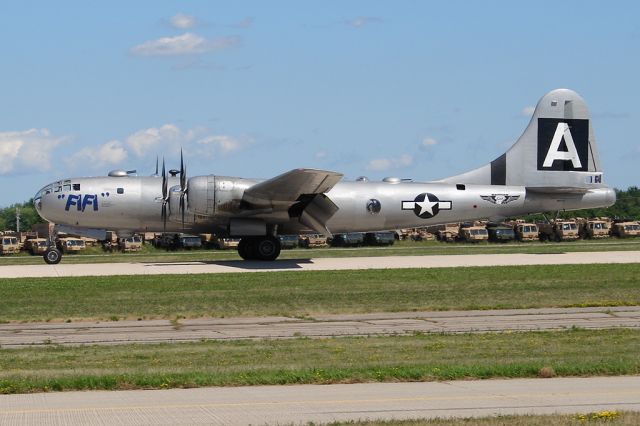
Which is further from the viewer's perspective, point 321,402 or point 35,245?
point 35,245

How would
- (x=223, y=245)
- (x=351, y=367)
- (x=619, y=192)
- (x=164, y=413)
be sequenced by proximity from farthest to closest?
(x=619, y=192)
(x=223, y=245)
(x=351, y=367)
(x=164, y=413)

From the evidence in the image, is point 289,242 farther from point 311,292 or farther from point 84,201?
point 311,292

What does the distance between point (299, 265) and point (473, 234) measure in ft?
123

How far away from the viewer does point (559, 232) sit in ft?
251

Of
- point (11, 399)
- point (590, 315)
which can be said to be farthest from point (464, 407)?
point (590, 315)

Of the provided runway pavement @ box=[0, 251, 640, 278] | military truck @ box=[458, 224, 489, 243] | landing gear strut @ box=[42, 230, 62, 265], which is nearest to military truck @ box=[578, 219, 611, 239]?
military truck @ box=[458, 224, 489, 243]

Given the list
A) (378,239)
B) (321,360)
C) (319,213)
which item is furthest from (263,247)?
(378,239)

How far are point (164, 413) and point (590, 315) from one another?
15.6 meters

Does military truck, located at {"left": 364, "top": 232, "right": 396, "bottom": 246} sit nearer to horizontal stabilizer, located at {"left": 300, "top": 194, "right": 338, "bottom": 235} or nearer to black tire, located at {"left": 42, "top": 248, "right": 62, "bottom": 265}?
Result: horizontal stabilizer, located at {"left": 300, "top": 194, "right": 338, "bottom": 235}

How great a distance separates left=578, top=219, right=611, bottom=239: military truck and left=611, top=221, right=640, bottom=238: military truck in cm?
102

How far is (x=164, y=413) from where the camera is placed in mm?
11500

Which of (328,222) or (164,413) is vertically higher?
(328,222)

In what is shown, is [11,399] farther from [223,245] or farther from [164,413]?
[223,245]

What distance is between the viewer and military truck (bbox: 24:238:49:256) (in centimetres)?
6731
